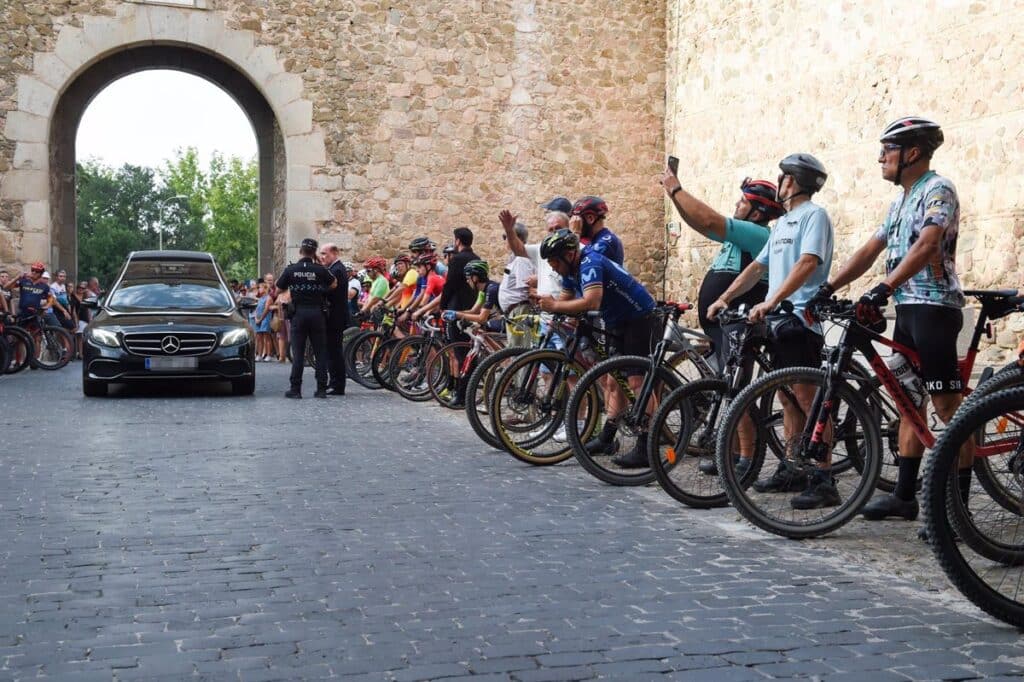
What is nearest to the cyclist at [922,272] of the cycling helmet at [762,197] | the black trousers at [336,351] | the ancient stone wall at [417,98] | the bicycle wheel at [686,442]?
the bicycle wheel at [686,442]

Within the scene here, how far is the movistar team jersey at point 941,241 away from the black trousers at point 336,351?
9828 millimetres

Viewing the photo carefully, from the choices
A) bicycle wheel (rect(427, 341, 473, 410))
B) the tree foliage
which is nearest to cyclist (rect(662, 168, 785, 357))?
bicycle wheel (rect(427, 341, 473, 410))

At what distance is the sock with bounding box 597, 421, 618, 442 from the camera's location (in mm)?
7805

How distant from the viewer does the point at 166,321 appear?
14820 mm

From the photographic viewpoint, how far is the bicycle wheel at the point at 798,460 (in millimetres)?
5977

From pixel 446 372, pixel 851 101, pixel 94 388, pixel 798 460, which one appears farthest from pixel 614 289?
pixel 851 101

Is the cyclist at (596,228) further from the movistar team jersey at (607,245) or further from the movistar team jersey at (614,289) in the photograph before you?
the movistar team jersey at (614,289)

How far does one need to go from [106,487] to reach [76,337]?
60.0 ft

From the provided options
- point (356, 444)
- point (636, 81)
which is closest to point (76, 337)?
point (636, 81)

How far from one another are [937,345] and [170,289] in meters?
11.7

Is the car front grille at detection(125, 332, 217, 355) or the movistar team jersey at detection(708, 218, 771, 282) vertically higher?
the movistar team jersey at detection(708, 218, 771, 282)

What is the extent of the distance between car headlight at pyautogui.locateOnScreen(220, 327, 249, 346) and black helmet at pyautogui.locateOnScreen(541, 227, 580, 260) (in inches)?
275

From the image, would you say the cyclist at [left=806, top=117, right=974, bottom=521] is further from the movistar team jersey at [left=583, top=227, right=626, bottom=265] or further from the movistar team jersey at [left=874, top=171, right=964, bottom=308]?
the movistar team jersey at [left=583, top=227, right=626, bottom=265]

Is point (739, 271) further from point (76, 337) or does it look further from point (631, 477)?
point (76, 337)
